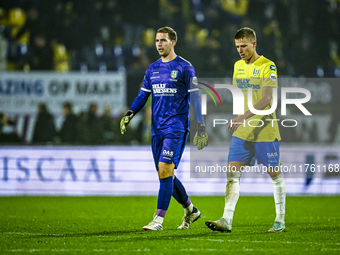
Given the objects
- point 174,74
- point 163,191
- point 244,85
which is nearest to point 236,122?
point 244,85

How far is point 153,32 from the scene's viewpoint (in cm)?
1554

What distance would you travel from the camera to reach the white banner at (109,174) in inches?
438

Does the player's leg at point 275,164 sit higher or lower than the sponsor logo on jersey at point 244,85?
lower

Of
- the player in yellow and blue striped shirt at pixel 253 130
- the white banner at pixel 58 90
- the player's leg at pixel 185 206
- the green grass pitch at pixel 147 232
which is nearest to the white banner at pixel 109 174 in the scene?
the green grass pitch at pixel 147 232

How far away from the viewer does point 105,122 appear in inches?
472

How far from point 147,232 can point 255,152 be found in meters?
1.40

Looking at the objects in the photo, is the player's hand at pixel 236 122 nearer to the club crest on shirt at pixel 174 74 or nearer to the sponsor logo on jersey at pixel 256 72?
the sponsor logo on jersey at pixel 256 72

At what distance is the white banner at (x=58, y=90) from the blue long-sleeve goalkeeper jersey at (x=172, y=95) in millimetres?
7051

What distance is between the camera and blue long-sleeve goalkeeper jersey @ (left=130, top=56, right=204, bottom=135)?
18.1 feet

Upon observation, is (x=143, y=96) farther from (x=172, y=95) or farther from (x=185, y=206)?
(x=185, y=206)

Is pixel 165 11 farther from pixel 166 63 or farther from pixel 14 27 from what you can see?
pixel 166 63

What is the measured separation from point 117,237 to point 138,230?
2.01ft

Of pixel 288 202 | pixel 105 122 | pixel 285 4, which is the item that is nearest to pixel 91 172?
pixel 105 122

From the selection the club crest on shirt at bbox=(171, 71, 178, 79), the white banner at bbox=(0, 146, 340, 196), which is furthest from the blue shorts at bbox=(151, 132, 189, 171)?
the white banner at bbox=(0, 146, 340, 196)
